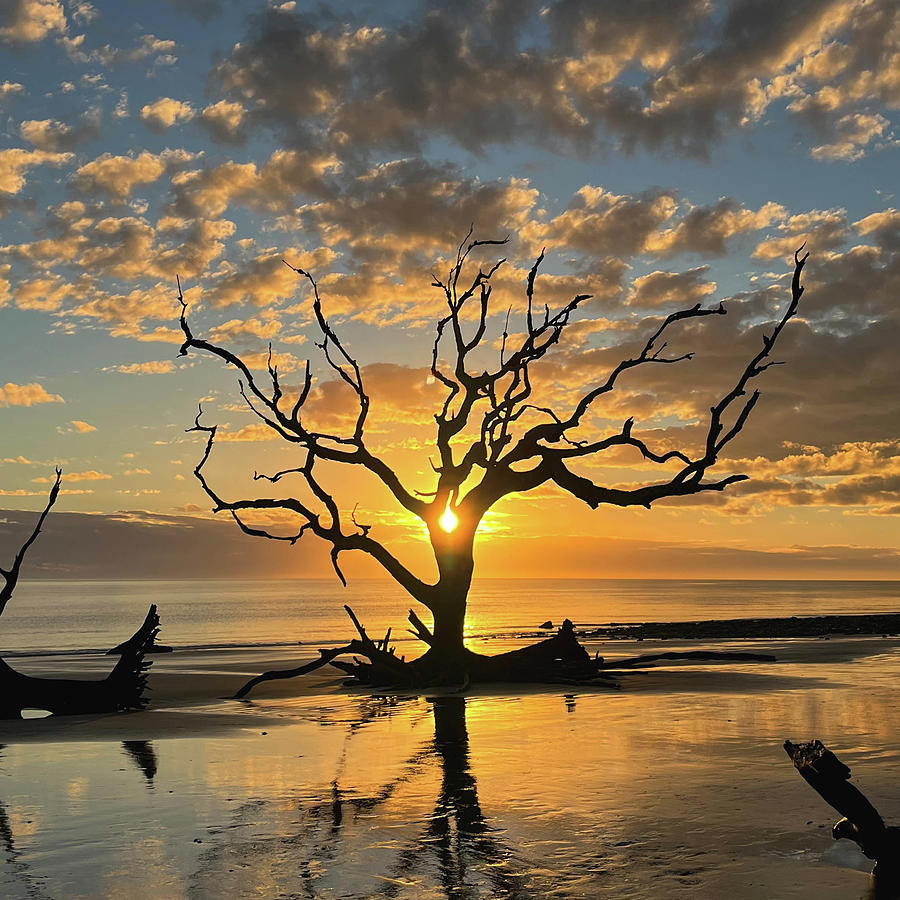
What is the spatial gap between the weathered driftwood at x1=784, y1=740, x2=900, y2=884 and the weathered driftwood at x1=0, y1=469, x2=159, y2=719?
1342 centimetres

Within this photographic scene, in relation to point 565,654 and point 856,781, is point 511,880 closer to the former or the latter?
point 856,781

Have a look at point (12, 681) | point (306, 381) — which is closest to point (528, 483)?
point (306, 381)

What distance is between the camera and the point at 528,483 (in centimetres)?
2397

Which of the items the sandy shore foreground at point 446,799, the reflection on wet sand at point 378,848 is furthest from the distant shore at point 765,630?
the reflection on wet sand at point 378,848

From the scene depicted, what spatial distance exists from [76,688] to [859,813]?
606 inches

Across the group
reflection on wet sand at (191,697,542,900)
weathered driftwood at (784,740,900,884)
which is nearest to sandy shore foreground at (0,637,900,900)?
reflection on wet sand at (191,697,542,900)

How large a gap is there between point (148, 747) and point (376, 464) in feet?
35.7

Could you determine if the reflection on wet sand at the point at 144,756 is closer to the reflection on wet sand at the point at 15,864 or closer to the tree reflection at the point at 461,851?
the reflection on wet sand at the point at 15,864

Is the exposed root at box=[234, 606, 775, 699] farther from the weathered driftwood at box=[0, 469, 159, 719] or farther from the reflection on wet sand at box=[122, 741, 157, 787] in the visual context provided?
the reflection on wet sand at box=[122, 741, 157, 787]

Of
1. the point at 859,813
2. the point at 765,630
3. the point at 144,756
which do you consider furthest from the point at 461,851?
the point at 765,630

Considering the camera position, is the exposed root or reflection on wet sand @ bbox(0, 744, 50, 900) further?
the exposed root

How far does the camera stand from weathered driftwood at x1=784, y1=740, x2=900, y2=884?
24.4 feet

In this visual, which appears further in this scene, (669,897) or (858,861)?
(858,861)

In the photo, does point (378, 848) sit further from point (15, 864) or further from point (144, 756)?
point (144, 756)
